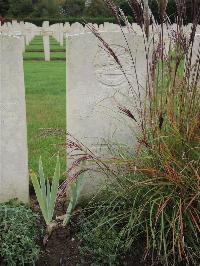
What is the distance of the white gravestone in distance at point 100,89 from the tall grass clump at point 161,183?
36 cm

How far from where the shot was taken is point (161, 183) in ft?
9.85

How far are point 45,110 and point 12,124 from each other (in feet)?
12.1

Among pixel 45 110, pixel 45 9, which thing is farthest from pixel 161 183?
pixel 45 9

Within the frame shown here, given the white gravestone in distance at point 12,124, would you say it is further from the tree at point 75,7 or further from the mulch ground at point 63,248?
the tree at point 75,7

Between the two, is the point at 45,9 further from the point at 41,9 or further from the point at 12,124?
the point at 12,124

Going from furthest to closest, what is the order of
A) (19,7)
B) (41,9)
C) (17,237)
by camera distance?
(41,9) < (19,7) < (17,237)

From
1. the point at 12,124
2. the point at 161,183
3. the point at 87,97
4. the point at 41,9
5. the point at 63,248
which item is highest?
the point at 41,9

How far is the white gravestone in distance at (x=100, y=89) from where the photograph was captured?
11.6 feet

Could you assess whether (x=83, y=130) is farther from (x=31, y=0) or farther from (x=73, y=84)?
(x=31, y=0)

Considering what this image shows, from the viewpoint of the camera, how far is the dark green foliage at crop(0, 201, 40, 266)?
10.1ft

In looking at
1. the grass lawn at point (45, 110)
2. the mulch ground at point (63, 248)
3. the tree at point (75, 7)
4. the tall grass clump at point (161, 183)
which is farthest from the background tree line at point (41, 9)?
the tall grass clump at point (161, 183)

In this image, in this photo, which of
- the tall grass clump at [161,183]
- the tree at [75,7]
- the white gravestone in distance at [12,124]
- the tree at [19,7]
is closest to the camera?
the tall grass clump at [161,183]

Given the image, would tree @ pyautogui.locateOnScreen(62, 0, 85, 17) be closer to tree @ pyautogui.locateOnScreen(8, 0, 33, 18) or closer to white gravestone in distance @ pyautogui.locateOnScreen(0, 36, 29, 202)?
tree @ pyautogui.locateOnScreen(8, 0, 33, 18)

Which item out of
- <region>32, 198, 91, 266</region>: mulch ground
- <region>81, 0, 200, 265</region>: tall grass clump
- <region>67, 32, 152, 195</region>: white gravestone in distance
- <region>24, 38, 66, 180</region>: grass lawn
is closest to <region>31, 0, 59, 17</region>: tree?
<region>24, 38, 66, 180</region>: grass lawn
